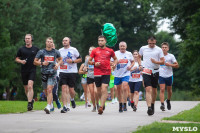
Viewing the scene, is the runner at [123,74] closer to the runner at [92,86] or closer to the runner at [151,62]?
the runner at [92,86]

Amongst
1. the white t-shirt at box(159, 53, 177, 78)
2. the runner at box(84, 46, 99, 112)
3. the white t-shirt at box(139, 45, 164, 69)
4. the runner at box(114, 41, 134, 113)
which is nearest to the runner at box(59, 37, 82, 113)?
the runner at box(84, 46, 99, 112)

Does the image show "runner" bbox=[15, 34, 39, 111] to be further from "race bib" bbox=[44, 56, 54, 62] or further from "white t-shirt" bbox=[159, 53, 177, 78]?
"white t-shirt" bbox=[159, 53, 177, 78]

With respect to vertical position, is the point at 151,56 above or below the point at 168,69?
above

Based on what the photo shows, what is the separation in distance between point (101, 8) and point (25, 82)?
120 ft

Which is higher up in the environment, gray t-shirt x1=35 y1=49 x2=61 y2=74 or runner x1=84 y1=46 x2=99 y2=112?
gray t-shirt x1=35 y1=49 x2=61 y2=74

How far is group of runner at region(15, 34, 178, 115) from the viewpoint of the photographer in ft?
47.1

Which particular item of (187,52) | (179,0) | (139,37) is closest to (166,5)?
(179,0)

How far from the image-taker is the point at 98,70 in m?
14.5

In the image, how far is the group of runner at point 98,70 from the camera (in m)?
14.4

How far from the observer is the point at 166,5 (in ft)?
129

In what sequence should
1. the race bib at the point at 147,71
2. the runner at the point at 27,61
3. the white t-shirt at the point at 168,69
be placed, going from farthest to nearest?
1. the white t-shirt at the point at 168,69
2. the runner at the point at 27,61
3. the race bib at the point at 147,71

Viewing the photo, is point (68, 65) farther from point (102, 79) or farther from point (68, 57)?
point (102, 79)

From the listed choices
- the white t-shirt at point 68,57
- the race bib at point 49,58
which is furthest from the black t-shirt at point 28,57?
the race bib at point 49,58

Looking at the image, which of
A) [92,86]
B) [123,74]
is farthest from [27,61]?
[123,74]
